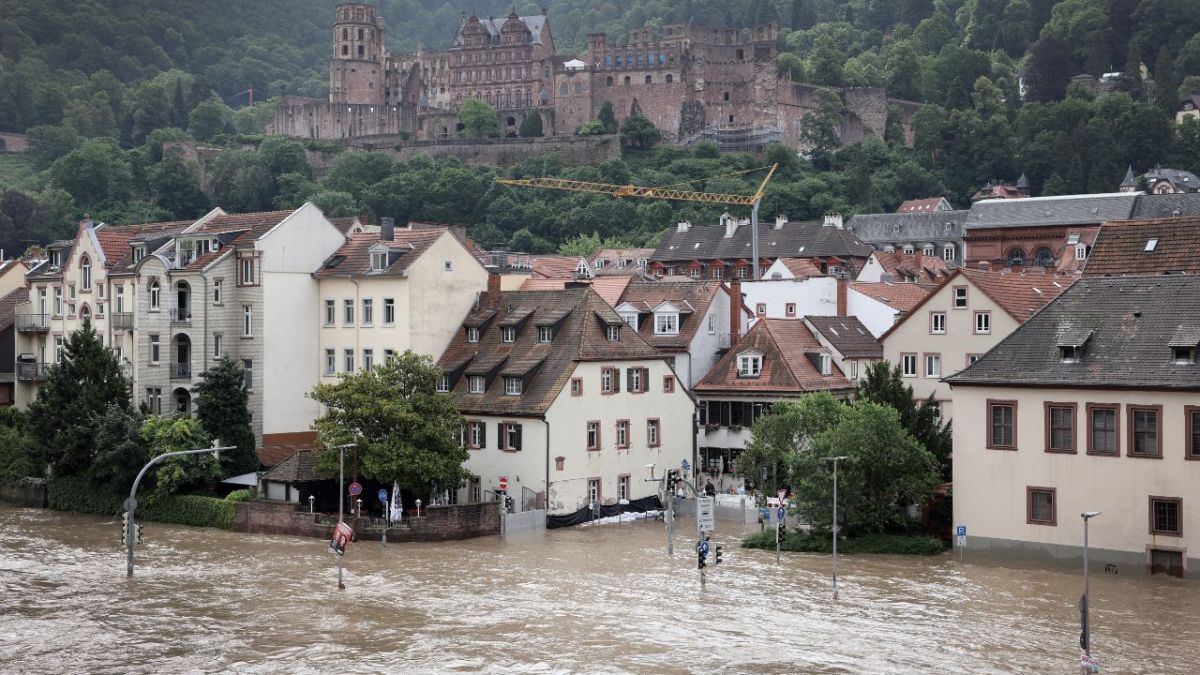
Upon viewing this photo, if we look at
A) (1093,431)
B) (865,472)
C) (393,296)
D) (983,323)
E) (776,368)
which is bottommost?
(865,472)

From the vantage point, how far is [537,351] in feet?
226

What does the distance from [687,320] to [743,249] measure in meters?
60.6

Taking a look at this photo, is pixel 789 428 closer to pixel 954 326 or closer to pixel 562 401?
pixel 562 401

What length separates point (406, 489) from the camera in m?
63.3

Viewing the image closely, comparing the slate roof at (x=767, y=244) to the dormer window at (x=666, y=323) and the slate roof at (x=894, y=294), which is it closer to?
the slate roof at (x=894, y=294)

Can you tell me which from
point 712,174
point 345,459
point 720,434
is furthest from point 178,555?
point 712,174

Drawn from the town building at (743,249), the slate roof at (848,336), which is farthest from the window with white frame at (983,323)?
the town building at (743,249)

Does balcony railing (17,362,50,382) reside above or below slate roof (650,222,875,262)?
below

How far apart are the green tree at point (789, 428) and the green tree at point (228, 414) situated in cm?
2070

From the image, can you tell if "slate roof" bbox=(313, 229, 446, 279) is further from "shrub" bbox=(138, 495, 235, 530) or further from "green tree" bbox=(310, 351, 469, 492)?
"shrub" bbox=(138, 495, 235, 530)

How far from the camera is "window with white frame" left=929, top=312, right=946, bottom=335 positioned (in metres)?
74.3

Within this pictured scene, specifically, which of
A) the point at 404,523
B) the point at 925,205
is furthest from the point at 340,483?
the point at 925,205

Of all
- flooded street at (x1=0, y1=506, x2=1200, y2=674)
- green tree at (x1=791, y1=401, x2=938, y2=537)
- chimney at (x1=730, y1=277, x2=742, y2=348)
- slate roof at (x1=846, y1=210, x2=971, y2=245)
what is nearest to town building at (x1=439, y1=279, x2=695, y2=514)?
flooded street at (x1=0, y1=506, x2=1200, y2=674)

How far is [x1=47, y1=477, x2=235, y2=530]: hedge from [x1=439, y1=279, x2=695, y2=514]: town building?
9865mm
